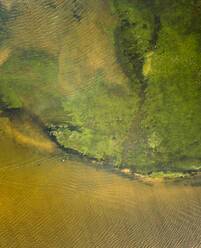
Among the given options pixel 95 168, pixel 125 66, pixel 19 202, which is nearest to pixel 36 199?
Answer: pixel 19 202

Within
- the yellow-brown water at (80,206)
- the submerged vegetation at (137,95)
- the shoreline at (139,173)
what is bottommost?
the yellow-brown water at (80,206)

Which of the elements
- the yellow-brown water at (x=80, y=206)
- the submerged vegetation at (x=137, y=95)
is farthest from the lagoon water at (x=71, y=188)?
the submerged vegetation at (x=137, y=95)

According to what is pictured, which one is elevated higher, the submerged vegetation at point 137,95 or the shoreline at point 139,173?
the submerged vegetation at point 137,95

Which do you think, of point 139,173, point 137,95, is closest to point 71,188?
point 139,173

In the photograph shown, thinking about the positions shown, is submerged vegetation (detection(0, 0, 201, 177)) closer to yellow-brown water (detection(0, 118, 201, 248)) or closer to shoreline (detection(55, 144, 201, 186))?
shoreline (detection(55, 144, 201, 186))

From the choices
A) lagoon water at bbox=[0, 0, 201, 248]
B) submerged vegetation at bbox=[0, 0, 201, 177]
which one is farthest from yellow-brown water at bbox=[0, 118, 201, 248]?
submerged vegetation at bbox=[0, 0, 201, 177]

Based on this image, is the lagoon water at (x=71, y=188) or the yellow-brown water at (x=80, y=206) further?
the yellow-brown water at (x=80, y=206)

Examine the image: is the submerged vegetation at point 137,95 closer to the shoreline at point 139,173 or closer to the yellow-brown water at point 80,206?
the shoreline at point 139,173
